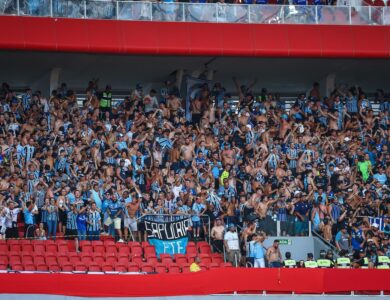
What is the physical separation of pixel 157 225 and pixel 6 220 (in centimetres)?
363

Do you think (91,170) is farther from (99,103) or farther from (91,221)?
(99,103)

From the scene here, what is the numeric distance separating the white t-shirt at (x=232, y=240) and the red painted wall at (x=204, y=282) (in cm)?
134

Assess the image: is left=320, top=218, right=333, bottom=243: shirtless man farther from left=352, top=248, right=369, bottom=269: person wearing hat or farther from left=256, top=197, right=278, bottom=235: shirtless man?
left=256, top=197, right=278, bottom=235: shirtless man

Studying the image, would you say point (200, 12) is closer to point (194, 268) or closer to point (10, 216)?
point (194, 268)

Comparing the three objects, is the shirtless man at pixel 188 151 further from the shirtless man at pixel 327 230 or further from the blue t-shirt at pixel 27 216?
the blue t-shirt at pixel 27 216

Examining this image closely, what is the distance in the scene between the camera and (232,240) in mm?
27828

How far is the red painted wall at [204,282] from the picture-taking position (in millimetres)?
25422

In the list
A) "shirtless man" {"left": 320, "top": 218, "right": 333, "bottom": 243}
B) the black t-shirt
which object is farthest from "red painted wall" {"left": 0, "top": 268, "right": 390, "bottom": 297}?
the black t-shirt

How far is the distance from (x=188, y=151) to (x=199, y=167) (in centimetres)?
80

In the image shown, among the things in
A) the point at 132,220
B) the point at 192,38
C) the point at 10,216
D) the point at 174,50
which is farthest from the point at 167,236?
the point at 192,38

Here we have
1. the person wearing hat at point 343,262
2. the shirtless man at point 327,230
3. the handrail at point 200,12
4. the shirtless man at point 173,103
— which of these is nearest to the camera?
the person wearing hat at point 343,262

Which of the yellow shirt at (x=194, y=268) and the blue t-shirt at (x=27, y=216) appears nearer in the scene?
the yellow shirt at (x=194, y=268)

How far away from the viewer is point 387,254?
28031 millimetres

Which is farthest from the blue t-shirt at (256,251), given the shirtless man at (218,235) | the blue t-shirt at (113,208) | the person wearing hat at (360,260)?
the blue t-shirt at (113,208)
